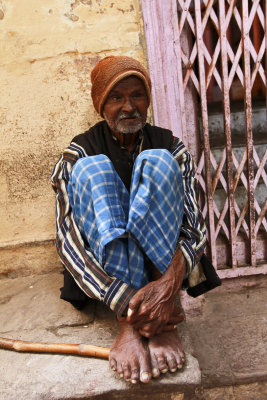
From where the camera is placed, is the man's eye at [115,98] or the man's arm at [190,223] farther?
the man's eye at [115,98]

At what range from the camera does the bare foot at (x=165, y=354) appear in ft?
4.92

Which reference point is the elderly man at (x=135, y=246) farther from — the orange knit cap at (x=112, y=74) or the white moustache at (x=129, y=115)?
the white moustache at (x=129, y=115)

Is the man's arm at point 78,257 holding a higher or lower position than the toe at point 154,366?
higher

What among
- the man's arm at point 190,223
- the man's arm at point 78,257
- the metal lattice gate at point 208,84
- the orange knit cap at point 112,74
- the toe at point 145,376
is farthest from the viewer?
the metal lattice gate at point 208,84

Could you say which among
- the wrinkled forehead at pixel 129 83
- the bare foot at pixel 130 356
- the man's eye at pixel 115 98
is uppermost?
the wrinkled forehead at pixel 129 83

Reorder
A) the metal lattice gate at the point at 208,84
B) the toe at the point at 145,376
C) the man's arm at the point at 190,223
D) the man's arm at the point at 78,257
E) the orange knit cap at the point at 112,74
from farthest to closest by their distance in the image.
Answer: the metal lattice gate at the point at 208,84 → the orange knit cap at the point at 112,74 → the man's arm at the point at 190,223 → the man's arm at the point at 78,257 → the toe at the point at 145,376

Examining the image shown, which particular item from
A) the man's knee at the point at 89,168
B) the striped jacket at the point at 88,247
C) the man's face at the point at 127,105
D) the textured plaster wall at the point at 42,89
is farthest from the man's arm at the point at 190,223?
the textured plaster wall at the point at 42,89

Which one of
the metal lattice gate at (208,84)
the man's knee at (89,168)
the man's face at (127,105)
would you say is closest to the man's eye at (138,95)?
the man's face at (127,105)

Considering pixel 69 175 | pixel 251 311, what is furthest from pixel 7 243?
pixel 251 311

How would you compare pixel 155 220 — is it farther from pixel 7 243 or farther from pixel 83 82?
pixel 7 243

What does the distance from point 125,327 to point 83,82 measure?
154cm

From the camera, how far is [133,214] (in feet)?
4.96

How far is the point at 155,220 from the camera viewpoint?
157 centimetres

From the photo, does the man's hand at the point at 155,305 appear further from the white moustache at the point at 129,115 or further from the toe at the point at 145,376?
the white moustache at the point at 129,115
